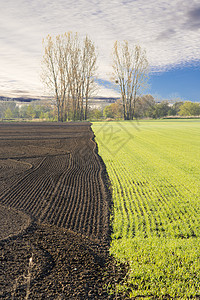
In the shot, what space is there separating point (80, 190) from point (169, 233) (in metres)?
2.52

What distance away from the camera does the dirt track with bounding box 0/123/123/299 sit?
2.45m

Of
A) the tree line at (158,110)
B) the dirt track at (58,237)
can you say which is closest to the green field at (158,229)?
the dirt track at (58,237)

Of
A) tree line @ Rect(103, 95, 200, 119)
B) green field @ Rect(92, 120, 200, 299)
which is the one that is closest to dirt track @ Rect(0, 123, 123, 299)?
green field @ Rect(92, 120, 200, 299)

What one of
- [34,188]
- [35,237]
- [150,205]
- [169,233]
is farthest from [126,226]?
[34,188]

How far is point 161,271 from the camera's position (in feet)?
8.68

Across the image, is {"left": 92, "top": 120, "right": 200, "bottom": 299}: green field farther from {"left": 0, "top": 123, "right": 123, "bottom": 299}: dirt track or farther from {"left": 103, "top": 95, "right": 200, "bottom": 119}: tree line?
{"left": 103, "top": 95, "right": 200, "bottom": 119}: tree line

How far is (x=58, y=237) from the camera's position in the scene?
3.39 meters

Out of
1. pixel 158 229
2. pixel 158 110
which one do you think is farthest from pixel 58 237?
pixel 158 110

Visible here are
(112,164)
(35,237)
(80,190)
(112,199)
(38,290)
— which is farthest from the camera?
(112,164)

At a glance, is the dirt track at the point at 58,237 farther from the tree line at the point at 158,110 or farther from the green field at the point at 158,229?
the tree line at the point at 158,110

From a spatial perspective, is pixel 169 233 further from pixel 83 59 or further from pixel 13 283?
pixel 83 59

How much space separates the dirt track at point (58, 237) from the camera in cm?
245

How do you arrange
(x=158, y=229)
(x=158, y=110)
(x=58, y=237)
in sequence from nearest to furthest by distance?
(x=58, y=237) → (x=158, y=229) → (x=158, y=110)

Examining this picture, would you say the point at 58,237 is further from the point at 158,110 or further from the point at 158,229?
the point at 158,110
